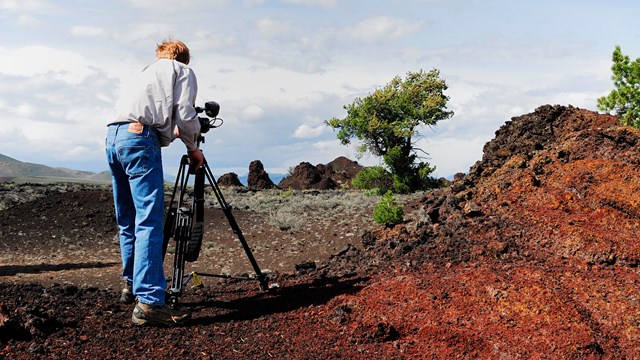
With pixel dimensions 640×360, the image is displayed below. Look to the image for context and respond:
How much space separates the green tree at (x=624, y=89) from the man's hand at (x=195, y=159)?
1643cm

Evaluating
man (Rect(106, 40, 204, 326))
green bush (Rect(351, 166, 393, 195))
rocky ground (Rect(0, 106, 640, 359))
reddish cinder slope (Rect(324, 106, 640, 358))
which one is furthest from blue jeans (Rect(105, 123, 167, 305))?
green bush (Rect(351, 166, 393, 195))

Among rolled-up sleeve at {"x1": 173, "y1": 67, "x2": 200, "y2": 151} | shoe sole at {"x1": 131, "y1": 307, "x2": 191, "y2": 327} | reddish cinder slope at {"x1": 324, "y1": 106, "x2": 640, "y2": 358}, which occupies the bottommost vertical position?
shoe sole at {"x1": 131, "y1": 307, "x2": 191, "y2": 327}

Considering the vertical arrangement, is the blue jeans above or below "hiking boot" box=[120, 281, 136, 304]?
above

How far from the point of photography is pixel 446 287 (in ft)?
19.7

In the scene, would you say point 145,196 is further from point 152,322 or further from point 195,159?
point 152,322

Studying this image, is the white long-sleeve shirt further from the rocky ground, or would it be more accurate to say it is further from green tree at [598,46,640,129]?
green tree at [598,46,640,129]

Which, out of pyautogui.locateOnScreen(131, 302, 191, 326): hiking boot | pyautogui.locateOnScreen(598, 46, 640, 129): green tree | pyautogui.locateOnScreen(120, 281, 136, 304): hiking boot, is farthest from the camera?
pyautogui.locateOnScreen(598, 46, 640, 129): green tree

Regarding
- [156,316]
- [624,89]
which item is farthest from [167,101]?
[624,89]

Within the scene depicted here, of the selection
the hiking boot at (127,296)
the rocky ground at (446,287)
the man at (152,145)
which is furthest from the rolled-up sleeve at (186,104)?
the hiking boot at (127,296)

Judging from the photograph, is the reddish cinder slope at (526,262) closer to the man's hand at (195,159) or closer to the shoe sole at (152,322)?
the shoe sole at (152,322)

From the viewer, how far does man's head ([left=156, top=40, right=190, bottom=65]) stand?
5816mm

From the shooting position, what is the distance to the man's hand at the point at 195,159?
575 cm

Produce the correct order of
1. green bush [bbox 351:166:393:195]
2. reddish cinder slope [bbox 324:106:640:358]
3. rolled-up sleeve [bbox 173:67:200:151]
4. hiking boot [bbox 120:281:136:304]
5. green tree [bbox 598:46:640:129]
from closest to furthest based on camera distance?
reddish cinder slope [bbox 324:106:640:358], rolled-up sleeve [bbox 173:67:200:151], hiking boot [bbox 120:281:136:304], green tree [bbox 598:46:640:129], green bush [bbox 351:166:393:195]

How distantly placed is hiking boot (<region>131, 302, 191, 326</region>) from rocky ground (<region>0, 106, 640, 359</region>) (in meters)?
0.10
